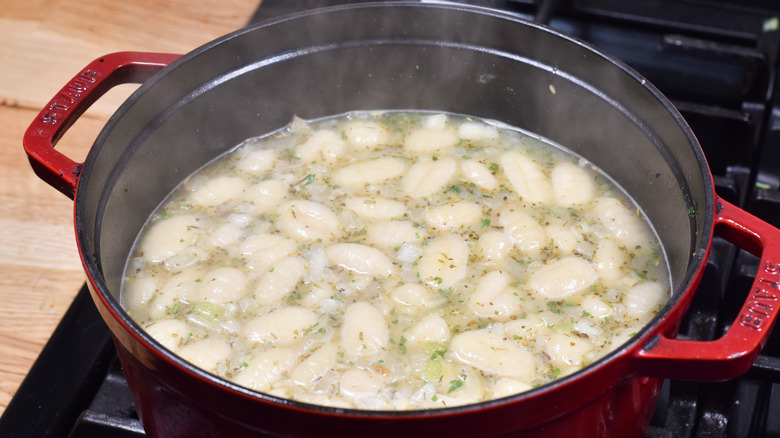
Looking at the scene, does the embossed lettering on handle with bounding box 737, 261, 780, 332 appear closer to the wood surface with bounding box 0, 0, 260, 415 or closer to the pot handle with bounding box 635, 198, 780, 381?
the pot handle with bounding box 635, 198, 780, 381

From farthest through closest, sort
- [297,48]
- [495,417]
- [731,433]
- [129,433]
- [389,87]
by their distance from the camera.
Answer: [389,87], [297,48], [731,433], [129,433], [495,417]

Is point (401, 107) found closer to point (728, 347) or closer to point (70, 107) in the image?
point (70, 107)

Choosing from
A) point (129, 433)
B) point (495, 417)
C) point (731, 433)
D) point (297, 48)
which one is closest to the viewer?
point (495, 417)

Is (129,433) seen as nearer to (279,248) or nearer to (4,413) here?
(4,413)

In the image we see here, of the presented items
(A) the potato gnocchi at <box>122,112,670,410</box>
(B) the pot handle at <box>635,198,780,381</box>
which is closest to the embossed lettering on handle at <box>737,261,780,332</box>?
(B) the pot handle at <box>635,198,780,381</box>

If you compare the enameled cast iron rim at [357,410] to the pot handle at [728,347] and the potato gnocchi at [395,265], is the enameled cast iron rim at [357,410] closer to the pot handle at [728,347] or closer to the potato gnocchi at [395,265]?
the pot handle at [728,347]

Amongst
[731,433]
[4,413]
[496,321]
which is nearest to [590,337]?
[496,321]
